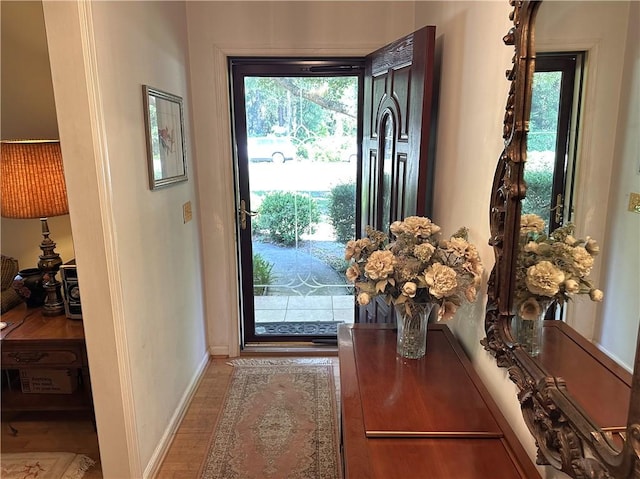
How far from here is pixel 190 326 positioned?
2.77m

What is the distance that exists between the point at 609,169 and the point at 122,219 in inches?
65.6

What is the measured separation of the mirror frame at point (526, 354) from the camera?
740 millimetres

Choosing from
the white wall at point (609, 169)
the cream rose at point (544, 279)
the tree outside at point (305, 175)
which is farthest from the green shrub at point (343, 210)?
the white wall at point (609, 169)

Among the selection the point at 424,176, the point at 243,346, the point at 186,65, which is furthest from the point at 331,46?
the point at 243,346

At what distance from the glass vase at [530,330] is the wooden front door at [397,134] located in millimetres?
845

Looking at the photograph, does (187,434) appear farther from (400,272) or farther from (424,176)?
(424,176)

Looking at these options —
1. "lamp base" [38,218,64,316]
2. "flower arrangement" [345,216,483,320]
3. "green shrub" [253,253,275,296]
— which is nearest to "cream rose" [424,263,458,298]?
"flower arrangement" [345,216,483,320]

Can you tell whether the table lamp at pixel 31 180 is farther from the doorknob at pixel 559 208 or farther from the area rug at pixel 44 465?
the doorknob at pixel 559 208

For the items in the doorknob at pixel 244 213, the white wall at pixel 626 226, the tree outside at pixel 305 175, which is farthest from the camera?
the doorknob at pixel 244 213

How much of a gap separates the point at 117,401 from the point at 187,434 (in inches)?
27.0

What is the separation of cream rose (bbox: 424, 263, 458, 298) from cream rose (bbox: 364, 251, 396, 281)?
124 mm

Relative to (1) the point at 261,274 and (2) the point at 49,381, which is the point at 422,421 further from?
(1) the point at 261,274

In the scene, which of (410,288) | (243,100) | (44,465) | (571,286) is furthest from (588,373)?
(243,100)

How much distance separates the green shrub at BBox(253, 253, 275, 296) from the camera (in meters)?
3.31
